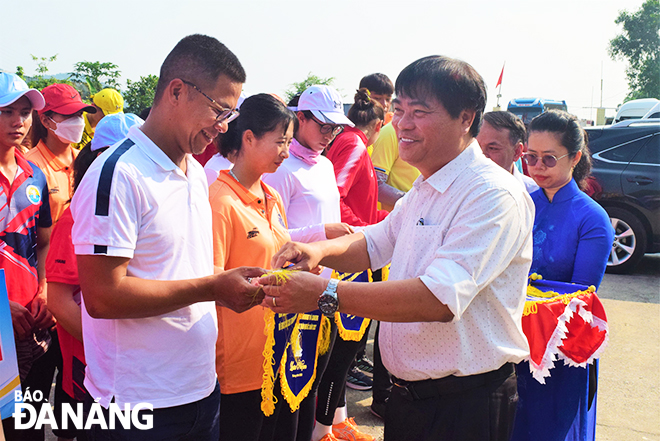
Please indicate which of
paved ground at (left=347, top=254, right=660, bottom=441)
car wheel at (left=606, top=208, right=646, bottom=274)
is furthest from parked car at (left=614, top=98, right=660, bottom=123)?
paved ground at (left=347, top=254, right=660, bottom=441)

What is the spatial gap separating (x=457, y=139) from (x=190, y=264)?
1.16 meters

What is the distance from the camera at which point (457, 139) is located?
6.79ft

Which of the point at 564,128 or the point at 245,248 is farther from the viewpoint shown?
the point at 564,128

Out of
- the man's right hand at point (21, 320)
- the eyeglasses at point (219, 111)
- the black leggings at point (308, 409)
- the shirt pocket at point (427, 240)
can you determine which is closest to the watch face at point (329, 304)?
the shirt pocket at point (427, 240)

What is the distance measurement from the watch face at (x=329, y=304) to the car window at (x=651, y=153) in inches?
315

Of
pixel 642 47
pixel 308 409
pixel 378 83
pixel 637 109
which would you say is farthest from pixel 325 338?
pixel 642 47

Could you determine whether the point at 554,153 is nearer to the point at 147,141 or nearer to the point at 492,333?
the point at 492,333

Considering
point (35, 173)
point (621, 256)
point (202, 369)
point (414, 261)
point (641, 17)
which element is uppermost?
point (641, 17)

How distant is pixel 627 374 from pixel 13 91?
5.65 meters

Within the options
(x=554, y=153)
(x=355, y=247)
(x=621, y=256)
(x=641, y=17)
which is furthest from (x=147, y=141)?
(x=641, y=17)

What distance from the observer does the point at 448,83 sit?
197 centimetres

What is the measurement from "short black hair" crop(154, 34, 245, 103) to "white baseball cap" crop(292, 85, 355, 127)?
64.0 inches

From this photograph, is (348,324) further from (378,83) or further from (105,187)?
(378,83)

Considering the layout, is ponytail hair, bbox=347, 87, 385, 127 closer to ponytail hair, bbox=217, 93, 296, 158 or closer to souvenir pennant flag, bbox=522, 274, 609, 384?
ponytail hair, bbox=217, 93, 296, 158
